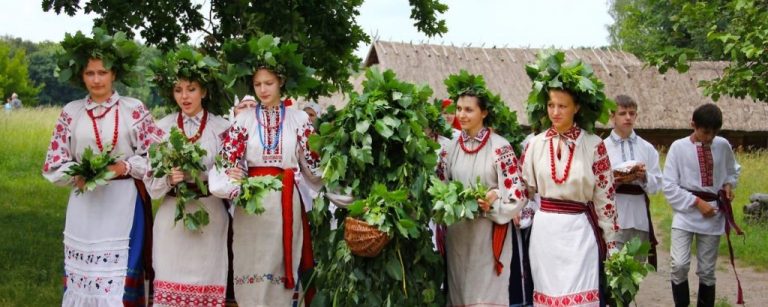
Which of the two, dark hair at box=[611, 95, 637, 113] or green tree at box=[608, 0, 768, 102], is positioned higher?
green tree at box=[608, 0, 768, 102]

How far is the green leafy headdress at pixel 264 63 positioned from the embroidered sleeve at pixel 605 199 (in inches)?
73.9

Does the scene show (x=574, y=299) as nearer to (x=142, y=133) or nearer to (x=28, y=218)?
(x=142, y=133)

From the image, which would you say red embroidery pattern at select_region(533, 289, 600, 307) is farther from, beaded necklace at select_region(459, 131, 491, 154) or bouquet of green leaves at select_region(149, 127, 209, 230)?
bouquet of green leaves at select_region(149, 127, 209, 230)

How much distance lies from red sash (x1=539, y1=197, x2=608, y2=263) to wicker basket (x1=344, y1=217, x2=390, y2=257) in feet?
3.31

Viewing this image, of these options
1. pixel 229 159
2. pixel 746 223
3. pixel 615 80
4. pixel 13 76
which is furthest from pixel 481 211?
pixel 13 76

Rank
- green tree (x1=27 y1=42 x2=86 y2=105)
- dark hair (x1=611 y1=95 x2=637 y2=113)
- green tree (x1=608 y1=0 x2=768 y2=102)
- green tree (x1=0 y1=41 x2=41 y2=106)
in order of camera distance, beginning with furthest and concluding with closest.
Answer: green tree (x1=27 y1=42 x2=86 y2=105) → green tree (x1=0 y1=41 x2=41 y2=106) → dark hair (x1=611 y1=95 x2=637 y2=113) → green tree (x1=608 y1=0 x2=768 y2=102)

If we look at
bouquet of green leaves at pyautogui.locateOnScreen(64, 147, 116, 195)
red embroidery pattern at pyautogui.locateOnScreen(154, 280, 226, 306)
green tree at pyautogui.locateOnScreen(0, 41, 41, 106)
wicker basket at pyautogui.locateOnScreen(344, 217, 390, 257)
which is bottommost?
red embroidery pattern at pyautogui.locateOnScreen(154, 280, 226, 306)

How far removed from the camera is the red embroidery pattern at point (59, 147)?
5520 mm

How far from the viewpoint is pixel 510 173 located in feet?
17.9

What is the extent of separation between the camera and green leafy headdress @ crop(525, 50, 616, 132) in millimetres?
5223

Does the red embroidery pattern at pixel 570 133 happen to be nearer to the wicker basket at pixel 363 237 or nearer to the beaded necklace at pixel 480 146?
the beaded necklace at pixel 480 146

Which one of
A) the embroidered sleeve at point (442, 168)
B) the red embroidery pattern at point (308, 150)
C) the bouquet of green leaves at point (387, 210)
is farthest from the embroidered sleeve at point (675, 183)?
the red embroidery pattern at point (308, 150)

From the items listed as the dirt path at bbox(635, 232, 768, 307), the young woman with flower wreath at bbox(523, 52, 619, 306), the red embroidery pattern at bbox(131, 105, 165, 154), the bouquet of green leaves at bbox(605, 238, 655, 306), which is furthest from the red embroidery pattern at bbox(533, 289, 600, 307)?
the dirt path at bbox(635, 232, 768, 307)

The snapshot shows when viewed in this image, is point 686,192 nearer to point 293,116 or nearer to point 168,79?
point 293,116
